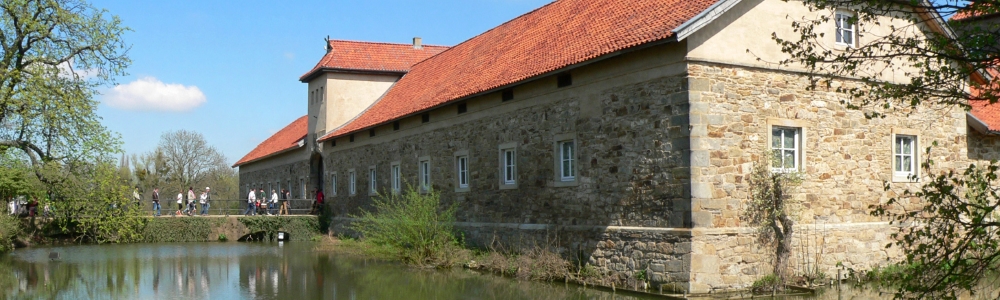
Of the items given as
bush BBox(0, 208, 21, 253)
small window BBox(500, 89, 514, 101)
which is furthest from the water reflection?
small window BBox(500, 89, 514, 101)

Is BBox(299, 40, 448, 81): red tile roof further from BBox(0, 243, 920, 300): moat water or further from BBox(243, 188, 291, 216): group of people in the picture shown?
BBox(0, 243, 920, 300): moat water

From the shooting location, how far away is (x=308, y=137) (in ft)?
112

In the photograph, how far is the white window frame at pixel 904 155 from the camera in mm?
16500

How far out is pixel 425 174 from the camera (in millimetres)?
23703

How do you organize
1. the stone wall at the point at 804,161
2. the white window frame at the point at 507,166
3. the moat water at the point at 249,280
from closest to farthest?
the stone wall at the point at 804,161 < the moat water at the point at 249,280 < the white window frame at the point at 507,166

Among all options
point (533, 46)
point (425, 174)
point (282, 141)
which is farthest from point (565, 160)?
point (282, 141)

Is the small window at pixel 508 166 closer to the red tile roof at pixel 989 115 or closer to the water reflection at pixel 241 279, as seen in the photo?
the water reflection at pixel 241 279

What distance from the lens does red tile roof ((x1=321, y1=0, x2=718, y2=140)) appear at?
51.2ft

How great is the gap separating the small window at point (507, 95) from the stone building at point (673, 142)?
41mm

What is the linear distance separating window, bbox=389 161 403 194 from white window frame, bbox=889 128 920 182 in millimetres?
13388

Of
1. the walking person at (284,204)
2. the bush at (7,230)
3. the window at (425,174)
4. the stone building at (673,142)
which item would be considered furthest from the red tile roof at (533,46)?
the bush at (7,230)

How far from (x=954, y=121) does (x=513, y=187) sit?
8.74 metres

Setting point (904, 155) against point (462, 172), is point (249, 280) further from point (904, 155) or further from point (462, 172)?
point (904, 155)

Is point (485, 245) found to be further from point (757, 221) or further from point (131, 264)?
point (131, 264)
